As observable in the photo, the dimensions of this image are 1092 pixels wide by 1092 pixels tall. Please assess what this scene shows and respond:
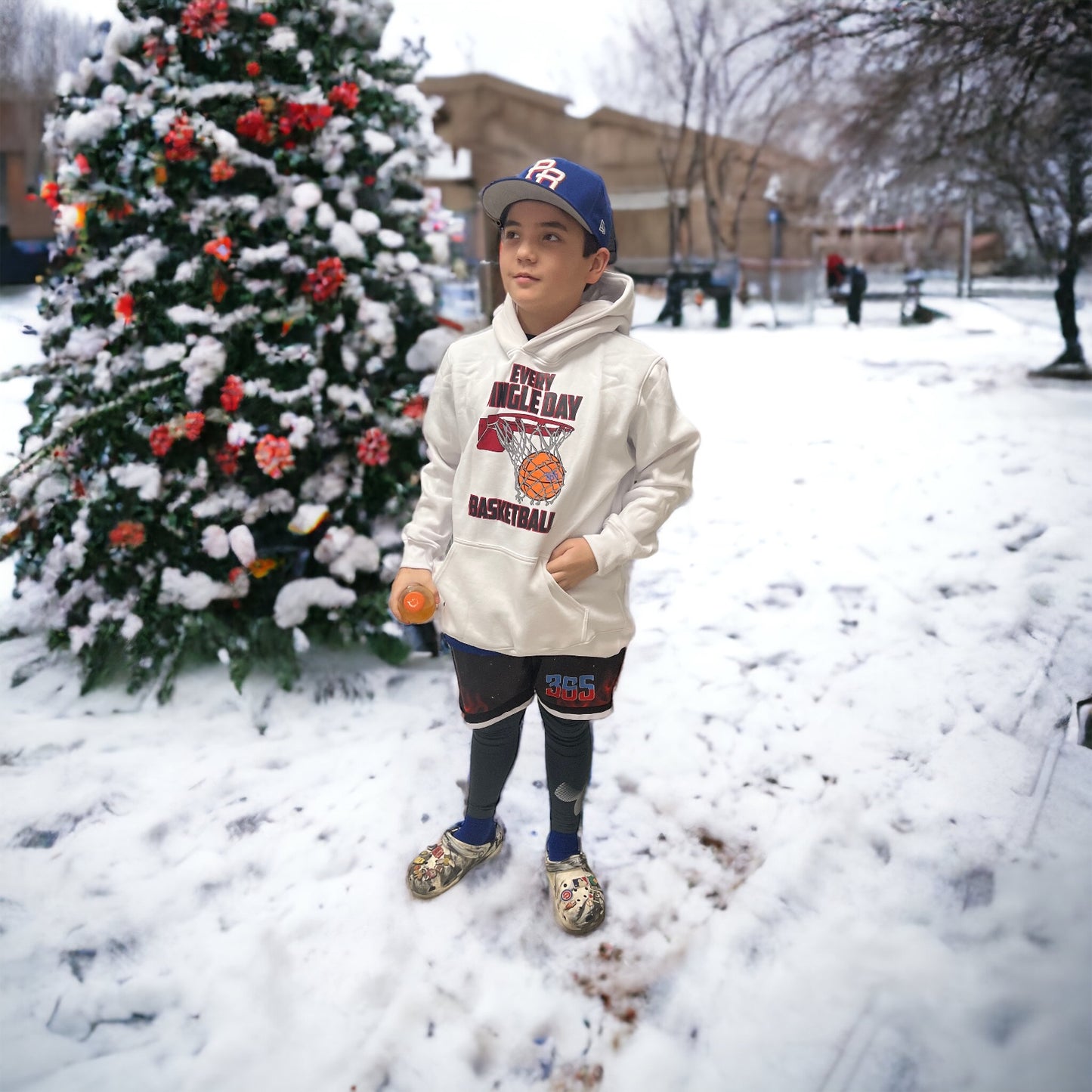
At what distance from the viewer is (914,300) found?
12.5 meters

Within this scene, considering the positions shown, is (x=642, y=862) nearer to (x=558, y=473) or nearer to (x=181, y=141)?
(x=558, y=473)

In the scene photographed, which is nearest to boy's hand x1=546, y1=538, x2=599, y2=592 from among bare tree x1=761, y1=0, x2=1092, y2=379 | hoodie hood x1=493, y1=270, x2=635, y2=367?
hoodie hood x1=493, y1=270, x2=635, y2=367

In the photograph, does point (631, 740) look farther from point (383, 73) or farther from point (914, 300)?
point (914, 300)

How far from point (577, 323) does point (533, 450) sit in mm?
283

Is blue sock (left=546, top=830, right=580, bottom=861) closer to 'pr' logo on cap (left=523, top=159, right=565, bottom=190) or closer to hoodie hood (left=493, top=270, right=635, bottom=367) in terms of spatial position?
hoodie hood (left=493, top=270, right=635, bottom=367)

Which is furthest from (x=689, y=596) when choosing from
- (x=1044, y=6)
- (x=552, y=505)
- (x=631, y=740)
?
(x=1044, y=6)

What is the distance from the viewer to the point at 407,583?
6.19ft

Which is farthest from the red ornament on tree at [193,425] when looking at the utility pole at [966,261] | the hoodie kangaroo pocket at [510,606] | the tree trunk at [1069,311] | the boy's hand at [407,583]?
the utility pole at [966,261]

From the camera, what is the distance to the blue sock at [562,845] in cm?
216

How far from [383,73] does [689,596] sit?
2456 mm

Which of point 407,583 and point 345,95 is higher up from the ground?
point 345,95

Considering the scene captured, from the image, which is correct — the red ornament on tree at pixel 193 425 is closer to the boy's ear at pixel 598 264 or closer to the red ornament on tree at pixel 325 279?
the red ornament on tree at pixel 325 279

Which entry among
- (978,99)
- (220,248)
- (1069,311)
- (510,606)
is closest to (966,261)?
(1069,311)

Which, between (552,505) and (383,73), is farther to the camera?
(383,73)
